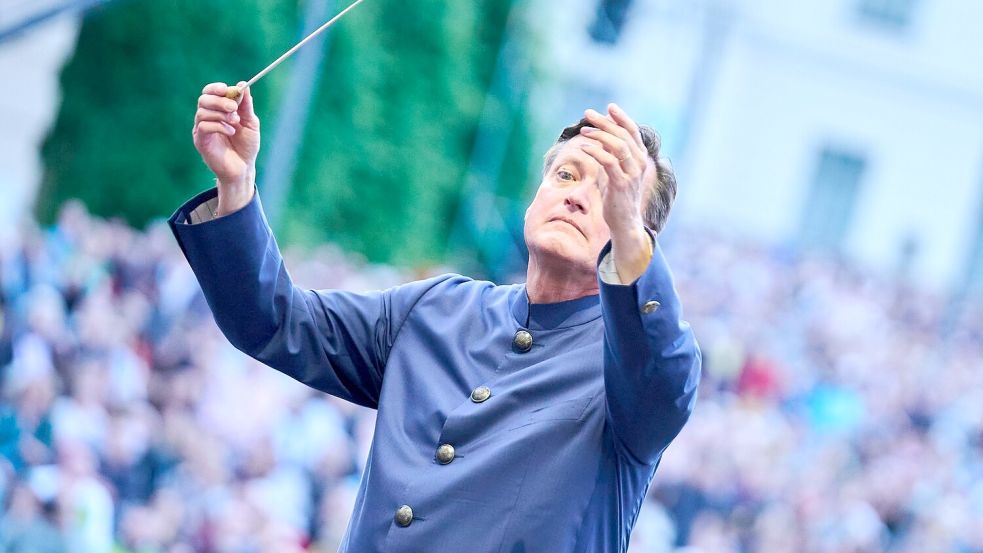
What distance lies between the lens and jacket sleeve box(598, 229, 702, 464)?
2.31m

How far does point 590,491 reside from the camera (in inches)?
95.7

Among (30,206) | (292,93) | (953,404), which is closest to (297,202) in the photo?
(30,206)

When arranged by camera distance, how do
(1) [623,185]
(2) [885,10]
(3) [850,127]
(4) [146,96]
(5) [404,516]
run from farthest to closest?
1. (2) [885,10]
2. (3) [850,127]
3. (4) [146,96]
4. (5) [404,516]
5. (1) [623,185]

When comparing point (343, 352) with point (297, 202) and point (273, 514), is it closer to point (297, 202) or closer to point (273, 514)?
point (273, 514)

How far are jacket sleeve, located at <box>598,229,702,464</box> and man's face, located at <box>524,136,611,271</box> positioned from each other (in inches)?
6.9

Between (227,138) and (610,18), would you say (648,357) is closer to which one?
(227,138)

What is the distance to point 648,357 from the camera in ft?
Result: 7.59

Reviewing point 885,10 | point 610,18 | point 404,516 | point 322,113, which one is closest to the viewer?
point 404,516

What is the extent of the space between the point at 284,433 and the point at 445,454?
25.6 feet

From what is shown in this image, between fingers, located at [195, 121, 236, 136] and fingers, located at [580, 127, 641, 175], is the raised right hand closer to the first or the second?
fingers, located at [195, 121, 236, 136]

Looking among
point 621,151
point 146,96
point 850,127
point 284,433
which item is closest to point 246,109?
point 621,151

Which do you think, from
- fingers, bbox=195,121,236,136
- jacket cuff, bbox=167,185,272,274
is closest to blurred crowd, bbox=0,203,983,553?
jacket cuff, bbox=167,185,272,274

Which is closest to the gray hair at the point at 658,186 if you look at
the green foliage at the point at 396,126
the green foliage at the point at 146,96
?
the green foliage at the point at 146,96

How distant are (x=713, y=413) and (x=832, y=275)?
10.2 metres
